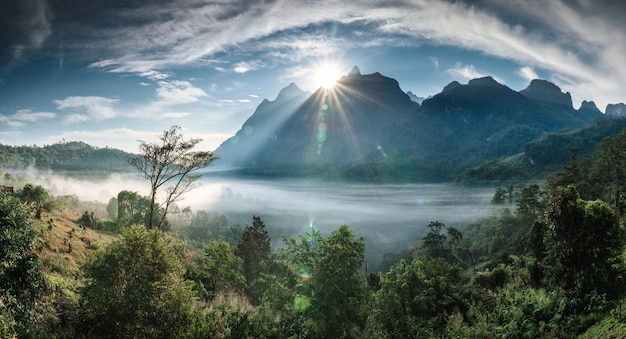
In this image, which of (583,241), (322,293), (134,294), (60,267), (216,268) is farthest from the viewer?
(216,268)

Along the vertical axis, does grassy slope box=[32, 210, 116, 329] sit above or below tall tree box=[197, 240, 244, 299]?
above

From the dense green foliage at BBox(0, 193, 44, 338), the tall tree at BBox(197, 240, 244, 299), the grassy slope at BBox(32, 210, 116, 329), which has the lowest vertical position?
the tall tree at BBox(197, 240, 244, 299)

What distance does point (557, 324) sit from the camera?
14.7 metres

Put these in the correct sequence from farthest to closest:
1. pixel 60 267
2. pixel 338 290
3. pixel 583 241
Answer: pixel 60 267 → pixel 338 290 → pixel 583 241

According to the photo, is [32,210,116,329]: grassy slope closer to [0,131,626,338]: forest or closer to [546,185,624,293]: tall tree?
[0,131,626,338]: forest

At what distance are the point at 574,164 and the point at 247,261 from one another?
56924mm

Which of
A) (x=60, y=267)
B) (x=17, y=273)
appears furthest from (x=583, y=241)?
(x=60, y=267)

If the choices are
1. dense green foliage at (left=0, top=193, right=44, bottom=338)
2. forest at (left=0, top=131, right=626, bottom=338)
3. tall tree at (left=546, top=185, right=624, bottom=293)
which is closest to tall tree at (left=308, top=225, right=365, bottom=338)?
forest at (left=0, top=131, right=626, bottom=338)

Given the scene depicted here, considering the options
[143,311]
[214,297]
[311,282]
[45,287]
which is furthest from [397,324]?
[45,287]

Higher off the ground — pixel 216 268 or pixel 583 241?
pixel 583 241

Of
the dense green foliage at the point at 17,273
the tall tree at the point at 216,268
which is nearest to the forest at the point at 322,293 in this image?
the dense green foliage at the point at 17,273

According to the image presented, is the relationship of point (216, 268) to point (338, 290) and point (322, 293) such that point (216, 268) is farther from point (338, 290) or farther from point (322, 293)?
point (338, 290)

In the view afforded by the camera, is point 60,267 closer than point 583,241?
No

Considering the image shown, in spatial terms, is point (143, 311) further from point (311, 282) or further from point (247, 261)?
point (247, 261)
